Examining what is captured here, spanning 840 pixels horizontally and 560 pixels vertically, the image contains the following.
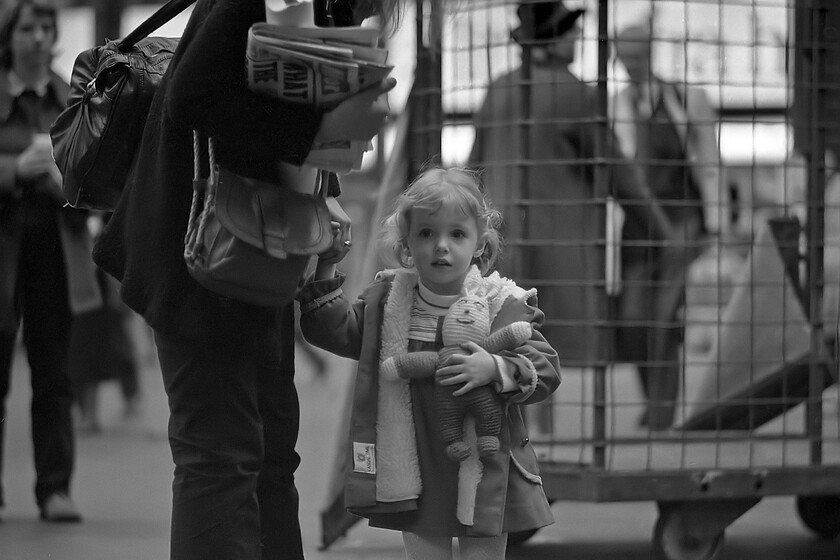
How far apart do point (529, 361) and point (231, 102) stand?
828 millimetres

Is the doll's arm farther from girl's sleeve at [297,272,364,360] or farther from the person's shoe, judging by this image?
the person's shoe

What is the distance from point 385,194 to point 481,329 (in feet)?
5.00

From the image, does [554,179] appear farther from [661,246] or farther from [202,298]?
[202,298]

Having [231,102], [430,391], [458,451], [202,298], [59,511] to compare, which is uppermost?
[231,102]

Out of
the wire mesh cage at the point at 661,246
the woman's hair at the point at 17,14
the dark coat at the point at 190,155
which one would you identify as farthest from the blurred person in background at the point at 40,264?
the dark coat at the point at 190,155

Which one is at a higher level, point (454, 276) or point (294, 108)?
point (294, 108)

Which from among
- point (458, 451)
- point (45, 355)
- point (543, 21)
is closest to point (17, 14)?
point (45, 355)

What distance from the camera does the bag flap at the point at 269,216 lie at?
2484 millimetres

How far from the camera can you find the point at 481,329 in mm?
2750

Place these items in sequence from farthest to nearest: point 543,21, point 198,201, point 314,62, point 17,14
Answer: point 17,14 → point 543,21 → point 198,201 → point 314,62

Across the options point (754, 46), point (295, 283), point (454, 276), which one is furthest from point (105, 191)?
point (754, 46)

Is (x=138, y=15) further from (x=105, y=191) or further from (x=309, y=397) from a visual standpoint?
(x=105, y=191)

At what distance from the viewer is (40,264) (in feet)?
15.6

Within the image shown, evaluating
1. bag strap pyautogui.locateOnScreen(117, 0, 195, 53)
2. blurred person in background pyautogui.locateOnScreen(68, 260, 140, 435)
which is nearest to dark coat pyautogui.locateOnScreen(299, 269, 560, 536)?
bag strap pyautogui.locateOnScreen(117, 0, 195, 53)
